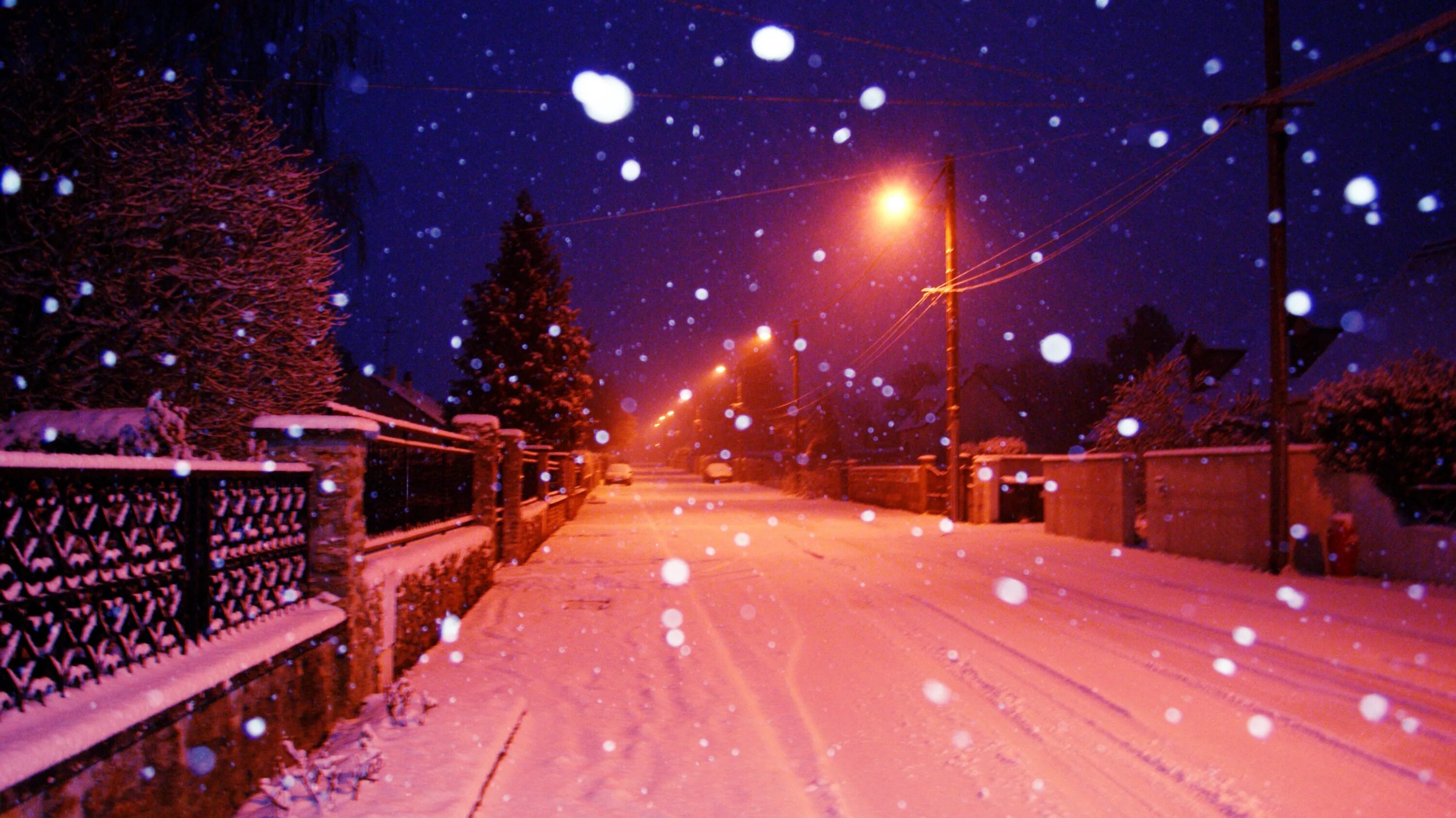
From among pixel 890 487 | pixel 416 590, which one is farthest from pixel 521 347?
pixel 416 590

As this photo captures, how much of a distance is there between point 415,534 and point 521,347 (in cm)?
2389

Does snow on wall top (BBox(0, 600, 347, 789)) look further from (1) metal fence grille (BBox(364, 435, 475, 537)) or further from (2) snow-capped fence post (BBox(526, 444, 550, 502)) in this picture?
(2) snow-capped fence post (BBox(526, 444, 550, 502))

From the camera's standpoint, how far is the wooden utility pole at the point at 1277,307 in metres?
11.7

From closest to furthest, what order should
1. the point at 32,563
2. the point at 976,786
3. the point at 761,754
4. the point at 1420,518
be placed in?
the point at 32,563 < the point at 976,786 < the point at 761,754 < the point at 1420,518

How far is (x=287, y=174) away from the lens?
1411 centimetres

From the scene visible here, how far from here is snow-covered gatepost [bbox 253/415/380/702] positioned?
5.35m

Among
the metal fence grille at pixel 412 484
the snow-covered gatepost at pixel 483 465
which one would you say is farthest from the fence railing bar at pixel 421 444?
the snow-covered gatepost at pixel 483 465

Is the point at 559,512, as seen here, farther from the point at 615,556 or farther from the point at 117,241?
the point at 117,241

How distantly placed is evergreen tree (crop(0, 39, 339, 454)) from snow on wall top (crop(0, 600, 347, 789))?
9.54 metres

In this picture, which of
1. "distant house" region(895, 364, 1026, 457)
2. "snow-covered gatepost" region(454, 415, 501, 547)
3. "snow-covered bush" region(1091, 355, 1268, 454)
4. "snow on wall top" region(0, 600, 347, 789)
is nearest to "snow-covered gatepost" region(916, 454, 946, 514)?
"snow-covered bush" region(1091, 355, 1268, 454)

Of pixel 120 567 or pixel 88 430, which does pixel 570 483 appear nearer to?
pixel 88 430

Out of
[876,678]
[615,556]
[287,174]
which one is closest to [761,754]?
[876,678]

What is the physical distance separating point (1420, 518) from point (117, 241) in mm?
17338

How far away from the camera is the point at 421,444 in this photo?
8.43 metres
